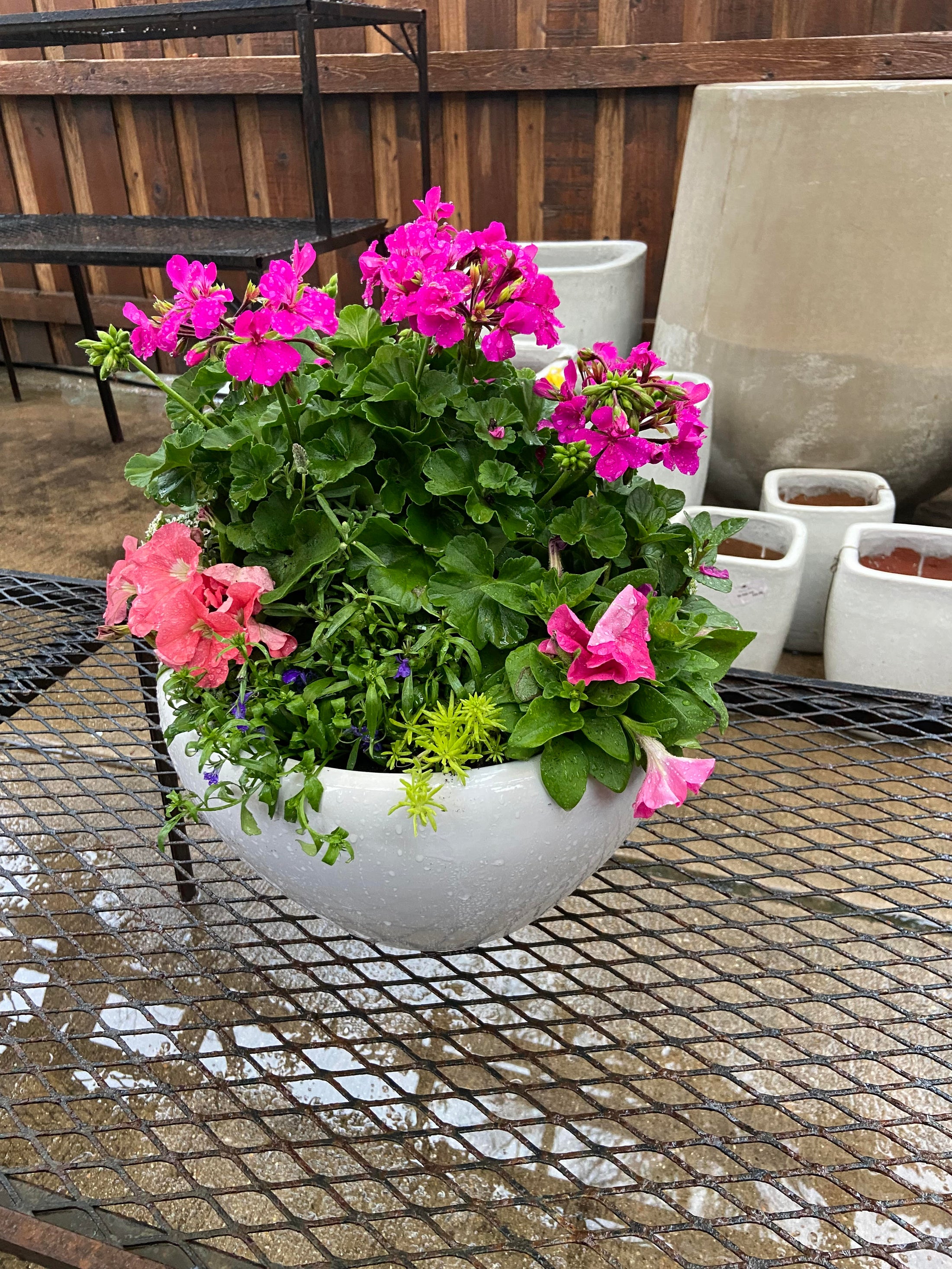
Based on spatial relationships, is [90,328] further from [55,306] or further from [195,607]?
[195,607]

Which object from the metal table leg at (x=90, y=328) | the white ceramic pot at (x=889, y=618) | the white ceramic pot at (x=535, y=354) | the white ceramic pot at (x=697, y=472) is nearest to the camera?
the white ceramic pot at (x=889, y=618)

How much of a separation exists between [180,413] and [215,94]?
9.20 ft

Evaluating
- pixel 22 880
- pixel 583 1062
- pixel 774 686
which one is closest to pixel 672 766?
pixel 774 686

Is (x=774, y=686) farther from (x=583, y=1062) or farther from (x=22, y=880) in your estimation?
(x=22, y=880)

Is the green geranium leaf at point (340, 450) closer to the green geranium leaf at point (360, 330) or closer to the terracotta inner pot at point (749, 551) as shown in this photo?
the green geranium leaf at point (360, 330)

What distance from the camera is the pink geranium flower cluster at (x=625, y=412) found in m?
0.53

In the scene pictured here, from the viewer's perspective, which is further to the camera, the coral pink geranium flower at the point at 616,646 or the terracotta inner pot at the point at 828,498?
the terracotta inner pot at the point at 828,498

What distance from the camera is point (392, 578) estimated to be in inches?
21.3

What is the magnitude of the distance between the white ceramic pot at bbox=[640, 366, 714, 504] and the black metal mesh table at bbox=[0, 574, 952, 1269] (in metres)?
0.58

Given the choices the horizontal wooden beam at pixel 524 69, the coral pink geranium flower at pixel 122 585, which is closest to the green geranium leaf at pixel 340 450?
the coral pink geranium flower at pixel 122 585

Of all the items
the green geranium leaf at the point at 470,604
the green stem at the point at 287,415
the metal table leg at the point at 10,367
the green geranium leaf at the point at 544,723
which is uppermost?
the green stem at the point at 287,415

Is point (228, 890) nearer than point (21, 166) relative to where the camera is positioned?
Yes

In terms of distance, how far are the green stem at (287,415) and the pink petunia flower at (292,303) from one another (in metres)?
0.03

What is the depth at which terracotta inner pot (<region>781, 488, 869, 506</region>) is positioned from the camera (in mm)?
1818
